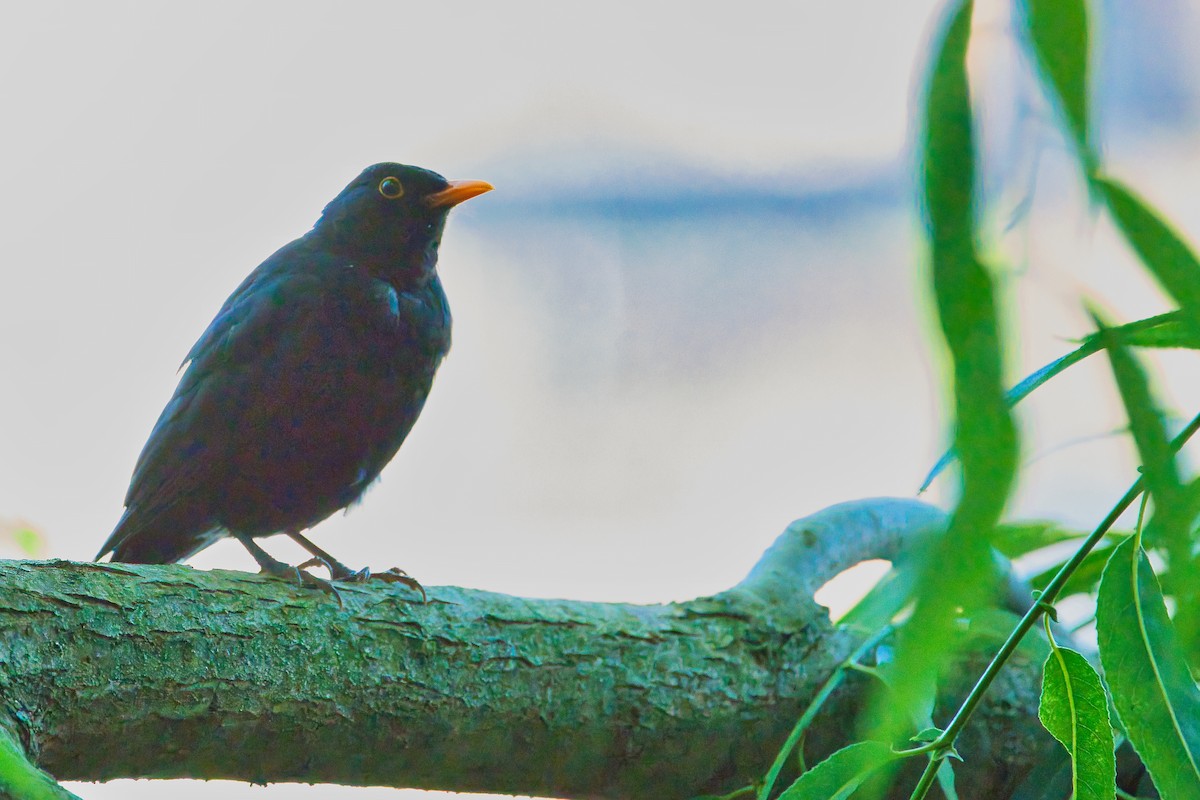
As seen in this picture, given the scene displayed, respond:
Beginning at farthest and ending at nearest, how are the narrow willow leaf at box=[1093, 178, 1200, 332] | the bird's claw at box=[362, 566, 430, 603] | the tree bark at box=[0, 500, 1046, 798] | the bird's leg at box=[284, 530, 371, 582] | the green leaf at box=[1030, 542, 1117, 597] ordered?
the bird's leg at box=[284, 530, 371, 582]
the bird's claw at box=[362, 566, 430, 603]
the green leaf at box=[1030, 542, 1117, 597]
the tree bark at box=[0, 500, 1046, 798]
the narrow willow leaf at box=[1093, 178, 1200, 332]

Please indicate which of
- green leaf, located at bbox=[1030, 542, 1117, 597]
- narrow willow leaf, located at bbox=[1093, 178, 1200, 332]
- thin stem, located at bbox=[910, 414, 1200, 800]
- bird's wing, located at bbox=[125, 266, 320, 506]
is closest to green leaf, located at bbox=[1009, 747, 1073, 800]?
green leaf, located at bbox=[1030, 542, 1117, 597]

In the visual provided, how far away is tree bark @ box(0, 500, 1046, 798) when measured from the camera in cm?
149

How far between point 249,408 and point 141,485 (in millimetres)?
324

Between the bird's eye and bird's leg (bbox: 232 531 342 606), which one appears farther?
the bird's eye

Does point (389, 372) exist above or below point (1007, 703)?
above

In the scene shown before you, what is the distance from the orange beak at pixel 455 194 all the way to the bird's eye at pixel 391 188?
76mm

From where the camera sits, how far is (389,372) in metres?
2.45

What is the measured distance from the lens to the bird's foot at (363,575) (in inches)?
77.0

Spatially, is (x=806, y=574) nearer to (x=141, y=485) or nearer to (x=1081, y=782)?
(x=1081, y=782)

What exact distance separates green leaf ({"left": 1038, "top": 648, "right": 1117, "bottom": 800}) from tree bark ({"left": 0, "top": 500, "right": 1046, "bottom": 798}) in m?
0.81

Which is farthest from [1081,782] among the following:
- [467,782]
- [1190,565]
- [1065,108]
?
[467,782]

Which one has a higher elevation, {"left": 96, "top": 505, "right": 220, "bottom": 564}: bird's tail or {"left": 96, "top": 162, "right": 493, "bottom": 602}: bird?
{"left": 96, "top": 162, "right": 493, "bottom": 602}: bird

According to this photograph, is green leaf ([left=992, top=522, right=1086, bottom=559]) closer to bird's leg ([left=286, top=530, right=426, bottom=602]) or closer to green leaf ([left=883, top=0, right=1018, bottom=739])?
bird's leg ([left=286, top=530, right=426, bottom=602])

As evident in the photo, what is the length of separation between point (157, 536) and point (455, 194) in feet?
3.63
